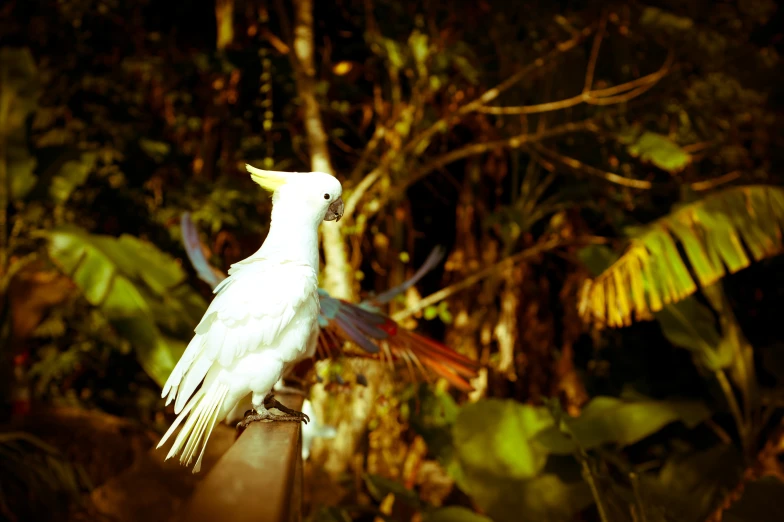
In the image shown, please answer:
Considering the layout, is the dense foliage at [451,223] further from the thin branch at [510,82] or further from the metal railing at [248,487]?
the metal railing at [248,487]

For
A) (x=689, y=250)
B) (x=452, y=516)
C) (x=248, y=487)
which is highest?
(x=689, y=250)

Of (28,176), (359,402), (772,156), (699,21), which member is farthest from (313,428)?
(772,156)

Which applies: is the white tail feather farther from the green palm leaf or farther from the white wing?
the green palm leaf

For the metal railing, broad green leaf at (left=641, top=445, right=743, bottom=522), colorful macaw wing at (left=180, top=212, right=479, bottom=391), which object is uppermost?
colorful macaw wing at (left=180, top=212, right=479, bottom=391)

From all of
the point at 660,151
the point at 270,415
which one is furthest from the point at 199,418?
the point at 660,151

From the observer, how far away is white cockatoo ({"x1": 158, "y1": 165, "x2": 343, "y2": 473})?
909 mm

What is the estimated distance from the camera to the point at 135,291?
2236 mm

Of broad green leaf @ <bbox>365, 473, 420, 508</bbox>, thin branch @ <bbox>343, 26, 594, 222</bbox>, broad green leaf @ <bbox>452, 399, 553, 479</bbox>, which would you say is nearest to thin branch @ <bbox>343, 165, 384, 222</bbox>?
thin branch @ <bbox>343, 26, 594, 222</bbox>

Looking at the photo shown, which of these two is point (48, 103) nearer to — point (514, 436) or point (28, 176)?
point (28, 176)

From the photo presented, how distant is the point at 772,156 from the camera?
3674 mm

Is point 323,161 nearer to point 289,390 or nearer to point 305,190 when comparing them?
point 289,390

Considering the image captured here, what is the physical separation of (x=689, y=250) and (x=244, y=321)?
1820 mm

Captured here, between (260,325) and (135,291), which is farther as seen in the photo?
(135,291)

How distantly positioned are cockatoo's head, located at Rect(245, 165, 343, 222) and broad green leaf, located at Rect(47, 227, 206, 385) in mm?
1272
